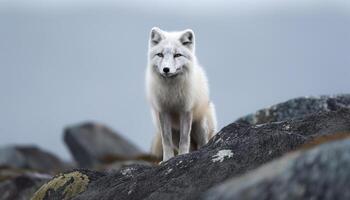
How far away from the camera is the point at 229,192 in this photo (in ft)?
13.5

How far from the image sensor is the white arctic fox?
1127 cm

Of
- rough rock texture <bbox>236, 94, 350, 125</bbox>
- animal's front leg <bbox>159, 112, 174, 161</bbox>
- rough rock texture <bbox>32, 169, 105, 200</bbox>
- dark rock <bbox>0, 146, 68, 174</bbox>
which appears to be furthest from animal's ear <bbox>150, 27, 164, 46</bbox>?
dark rock <bbox>0, 146, 68, 174</bbox>

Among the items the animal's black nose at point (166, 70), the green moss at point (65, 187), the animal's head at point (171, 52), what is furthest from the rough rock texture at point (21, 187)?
the green moss at point (65, 187)

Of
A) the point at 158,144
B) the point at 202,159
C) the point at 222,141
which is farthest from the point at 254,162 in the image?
the point at 158,144

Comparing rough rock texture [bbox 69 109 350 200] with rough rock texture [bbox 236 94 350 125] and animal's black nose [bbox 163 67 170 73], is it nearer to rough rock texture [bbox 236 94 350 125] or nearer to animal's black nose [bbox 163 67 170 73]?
animal's black nose [bbox 163 67 170 73]

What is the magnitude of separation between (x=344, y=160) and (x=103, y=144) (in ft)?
97.6

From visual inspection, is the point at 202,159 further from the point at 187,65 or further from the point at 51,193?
the point at 187,65

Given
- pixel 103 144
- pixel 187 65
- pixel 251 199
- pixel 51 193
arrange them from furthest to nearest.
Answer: pixel 103 144 < pixel 187 65 < pixel 51 193 < pixel 251 199

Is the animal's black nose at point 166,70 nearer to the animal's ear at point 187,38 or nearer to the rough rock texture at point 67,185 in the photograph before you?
the animal's ear at point 187,38

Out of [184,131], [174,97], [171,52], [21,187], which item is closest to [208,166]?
[171,52]

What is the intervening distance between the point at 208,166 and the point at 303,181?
2972 millimetres

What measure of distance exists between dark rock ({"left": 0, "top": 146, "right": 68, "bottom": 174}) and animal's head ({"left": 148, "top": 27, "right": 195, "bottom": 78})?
68.6 ft

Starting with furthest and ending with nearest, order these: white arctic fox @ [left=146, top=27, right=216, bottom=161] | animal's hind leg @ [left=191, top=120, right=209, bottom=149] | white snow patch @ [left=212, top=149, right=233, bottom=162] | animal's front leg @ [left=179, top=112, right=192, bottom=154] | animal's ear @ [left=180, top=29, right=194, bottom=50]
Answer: animal's hind leg @ [left=191, top=120, right=209, bottom=149] → animal's front leg @ [left=179, top=112, right=192, bottom=154] → animal's ear @ [left=180, top=29, right=194, bottom=50] → white arctic fox @ [left=146, top=27, right=216, bottom=161] → white snow patch @ [left=212, top=149, right=233, bottom=162]

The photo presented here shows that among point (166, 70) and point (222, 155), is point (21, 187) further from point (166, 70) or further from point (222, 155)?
point (222, 155)
